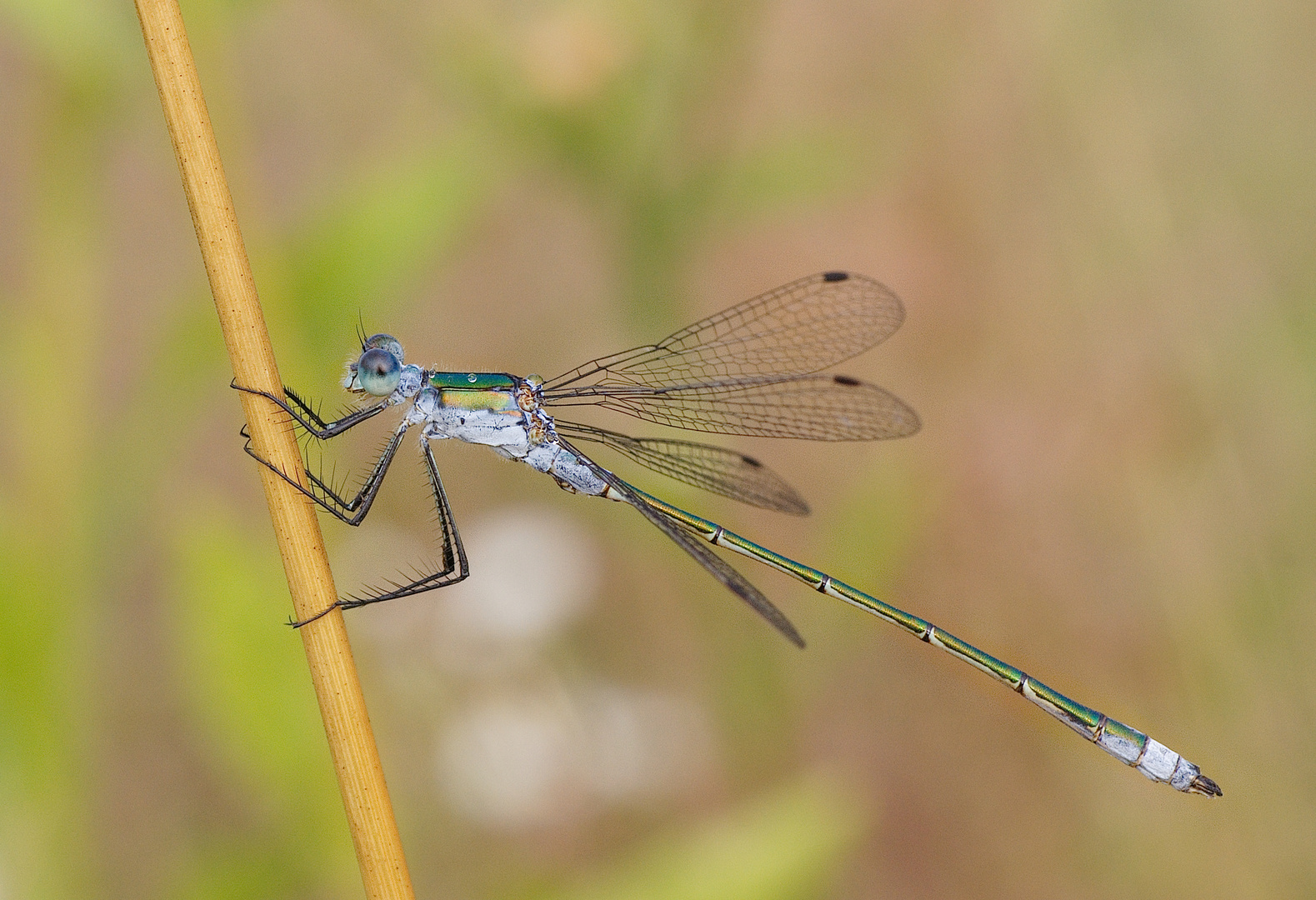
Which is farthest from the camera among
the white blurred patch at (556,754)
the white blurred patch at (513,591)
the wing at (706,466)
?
the white blurred patch at (513,591)

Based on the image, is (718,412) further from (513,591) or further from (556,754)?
(556,754)

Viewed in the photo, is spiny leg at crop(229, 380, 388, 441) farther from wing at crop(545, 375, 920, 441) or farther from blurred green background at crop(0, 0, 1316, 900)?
wing at crop(545, 375, 920, 441)

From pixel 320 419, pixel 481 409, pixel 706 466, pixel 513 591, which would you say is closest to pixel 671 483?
pixel 706 466

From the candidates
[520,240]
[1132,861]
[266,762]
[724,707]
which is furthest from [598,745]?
[520,240]

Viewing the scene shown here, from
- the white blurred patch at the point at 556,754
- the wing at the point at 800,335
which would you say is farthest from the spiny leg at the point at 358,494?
the white blurred patch at the point at 556,754

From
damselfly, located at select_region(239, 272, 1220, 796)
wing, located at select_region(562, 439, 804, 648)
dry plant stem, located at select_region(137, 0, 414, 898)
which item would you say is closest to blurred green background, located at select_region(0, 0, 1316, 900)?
damselfly, located at select_region(239, 272, 1220, 796)

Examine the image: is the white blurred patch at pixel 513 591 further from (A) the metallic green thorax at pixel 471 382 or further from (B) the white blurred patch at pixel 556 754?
(A) the metallic green thorax at pixel 471 382
